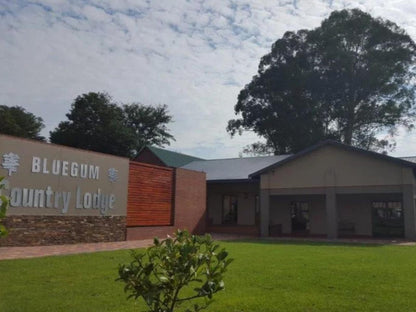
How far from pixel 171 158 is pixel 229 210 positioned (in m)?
6.92

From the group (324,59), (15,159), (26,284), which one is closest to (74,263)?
(26,284)

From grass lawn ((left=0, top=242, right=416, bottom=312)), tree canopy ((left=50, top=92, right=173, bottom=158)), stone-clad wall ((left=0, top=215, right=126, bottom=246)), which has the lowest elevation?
grass lawn ((left=0, top=242, right=416, bottom=312))

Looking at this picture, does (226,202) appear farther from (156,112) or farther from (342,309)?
(156,112)

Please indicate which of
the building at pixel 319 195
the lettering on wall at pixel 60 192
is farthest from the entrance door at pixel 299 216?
the lettering on wall at pixel 60 192

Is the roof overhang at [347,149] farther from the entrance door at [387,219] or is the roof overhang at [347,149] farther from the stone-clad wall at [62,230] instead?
the stone-clad wall at [62,230]

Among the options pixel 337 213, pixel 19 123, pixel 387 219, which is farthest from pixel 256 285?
pixel 19 123

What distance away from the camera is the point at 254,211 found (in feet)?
88.5

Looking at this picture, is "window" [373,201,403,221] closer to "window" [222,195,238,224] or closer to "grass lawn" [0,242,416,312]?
"window" [222,195,238,224]

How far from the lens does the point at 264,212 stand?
2342 cm

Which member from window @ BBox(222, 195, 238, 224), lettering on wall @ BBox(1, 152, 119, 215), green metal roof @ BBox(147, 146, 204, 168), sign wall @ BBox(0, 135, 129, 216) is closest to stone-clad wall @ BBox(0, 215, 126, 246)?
sign wall @ BBox(0, 135, 129, 216)

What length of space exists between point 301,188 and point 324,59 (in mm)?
22182

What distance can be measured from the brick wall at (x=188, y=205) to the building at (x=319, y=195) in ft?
7.33

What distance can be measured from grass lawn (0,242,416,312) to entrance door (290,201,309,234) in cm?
1369

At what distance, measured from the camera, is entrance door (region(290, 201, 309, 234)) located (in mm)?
25562
